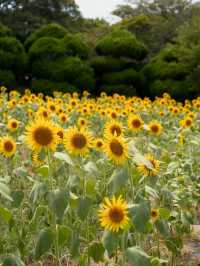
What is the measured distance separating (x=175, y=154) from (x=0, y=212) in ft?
10.1

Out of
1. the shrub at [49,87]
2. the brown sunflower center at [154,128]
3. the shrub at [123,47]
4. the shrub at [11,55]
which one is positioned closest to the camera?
the brown sunflower center at [154,128]

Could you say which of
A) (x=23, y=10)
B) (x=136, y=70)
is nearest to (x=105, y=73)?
(x=136, y=70)

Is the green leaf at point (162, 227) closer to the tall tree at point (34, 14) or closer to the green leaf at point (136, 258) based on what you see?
the green leaf at point (136, 258)

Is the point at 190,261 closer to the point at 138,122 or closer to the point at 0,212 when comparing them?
the point at 138,122

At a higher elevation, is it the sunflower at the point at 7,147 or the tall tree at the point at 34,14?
the tall tree at the point at 34,14

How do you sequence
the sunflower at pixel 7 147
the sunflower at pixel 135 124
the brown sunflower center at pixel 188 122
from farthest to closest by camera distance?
the brown sunflower center at pixel 188 122
the sunflower at pixel 135 124
the sunflower at pixel 7 147

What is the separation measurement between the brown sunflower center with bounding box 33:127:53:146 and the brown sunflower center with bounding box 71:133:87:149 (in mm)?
140

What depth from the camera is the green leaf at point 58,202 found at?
93.9 inches

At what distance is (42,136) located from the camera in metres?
2.65

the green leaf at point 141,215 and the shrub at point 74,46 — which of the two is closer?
the green leaf at point 141,215

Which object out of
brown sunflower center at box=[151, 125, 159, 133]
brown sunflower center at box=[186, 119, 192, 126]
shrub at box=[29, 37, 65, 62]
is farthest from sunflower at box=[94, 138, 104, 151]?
shrub at box=[29, 37, 65, 62]

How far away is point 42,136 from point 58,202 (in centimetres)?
37

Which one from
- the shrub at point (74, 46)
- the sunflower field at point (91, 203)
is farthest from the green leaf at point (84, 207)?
the shrub at point (74, 46)

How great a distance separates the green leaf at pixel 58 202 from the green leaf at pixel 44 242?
157 mm
